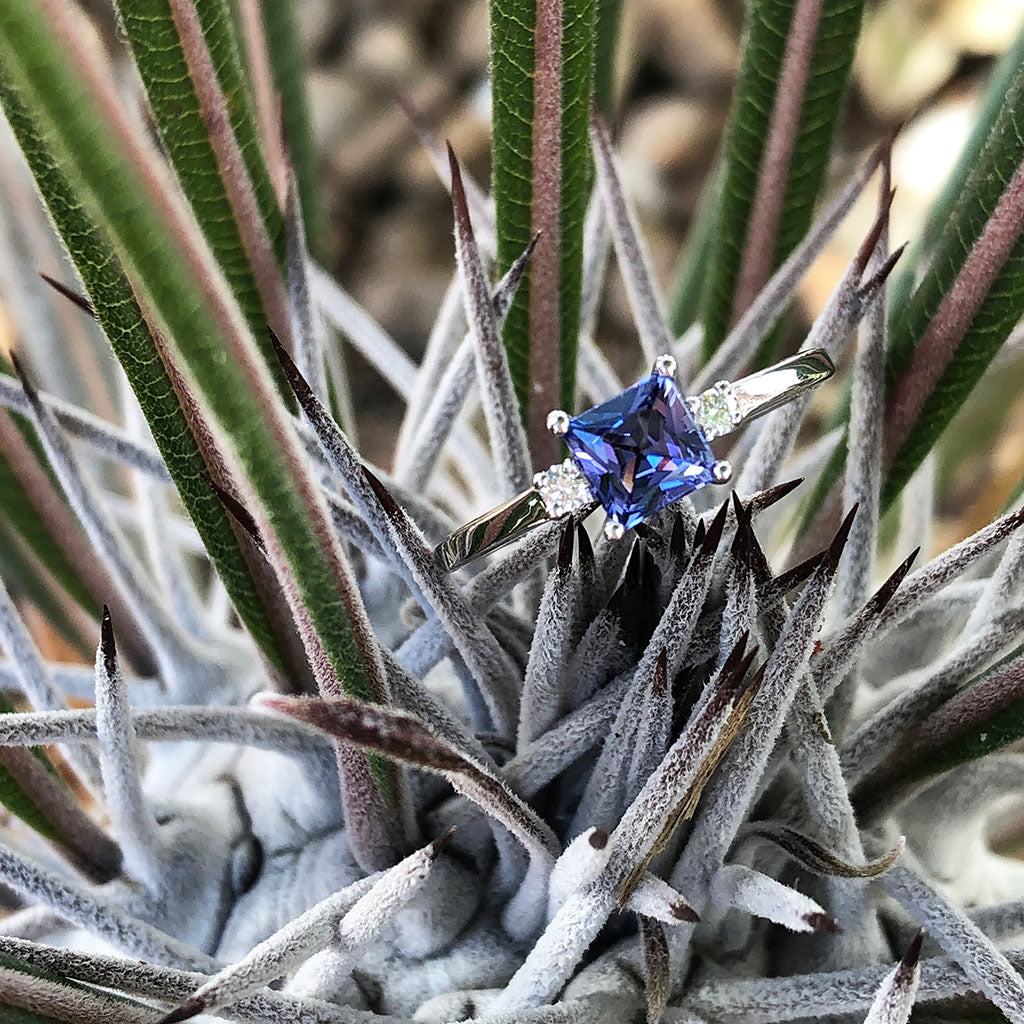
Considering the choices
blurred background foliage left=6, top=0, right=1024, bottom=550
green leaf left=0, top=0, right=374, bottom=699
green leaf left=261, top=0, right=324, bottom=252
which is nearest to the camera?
green leaf left=0, top=0, right=374, bottom=699

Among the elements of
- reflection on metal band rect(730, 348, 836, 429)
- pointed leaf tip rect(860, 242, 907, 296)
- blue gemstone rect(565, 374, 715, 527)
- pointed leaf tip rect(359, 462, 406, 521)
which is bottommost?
pointed leaf tip rect(359, 462, 406, 521)

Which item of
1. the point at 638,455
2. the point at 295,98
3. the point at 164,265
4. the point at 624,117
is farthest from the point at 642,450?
the point at 624,117

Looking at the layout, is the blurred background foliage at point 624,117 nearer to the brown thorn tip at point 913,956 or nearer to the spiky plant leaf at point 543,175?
the spiky plant leaf at point 543,175

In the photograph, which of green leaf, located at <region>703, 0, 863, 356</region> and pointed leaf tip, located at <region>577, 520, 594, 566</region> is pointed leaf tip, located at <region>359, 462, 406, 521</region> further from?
green leaf, located at <region>703, 0, 863, 356</region>

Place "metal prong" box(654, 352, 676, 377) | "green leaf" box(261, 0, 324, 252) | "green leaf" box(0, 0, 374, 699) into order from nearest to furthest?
"green leaf" box(0, 0, 374, 699) → "metal prong" box(654, 352, 676, 377) → "green leaf" box(261, 0, 324, 252)

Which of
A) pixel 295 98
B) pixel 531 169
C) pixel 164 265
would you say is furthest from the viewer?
pixel 295 98

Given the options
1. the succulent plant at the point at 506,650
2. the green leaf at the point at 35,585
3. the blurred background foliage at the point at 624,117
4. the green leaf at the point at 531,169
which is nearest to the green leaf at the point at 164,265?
the succulent plant at the point at 506,650

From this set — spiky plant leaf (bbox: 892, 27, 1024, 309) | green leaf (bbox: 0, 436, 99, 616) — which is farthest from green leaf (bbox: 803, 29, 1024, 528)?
green leaf (bbox: 0, 436, 99, 616)

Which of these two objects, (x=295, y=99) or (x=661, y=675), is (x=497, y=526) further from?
(x=295, y=99)
